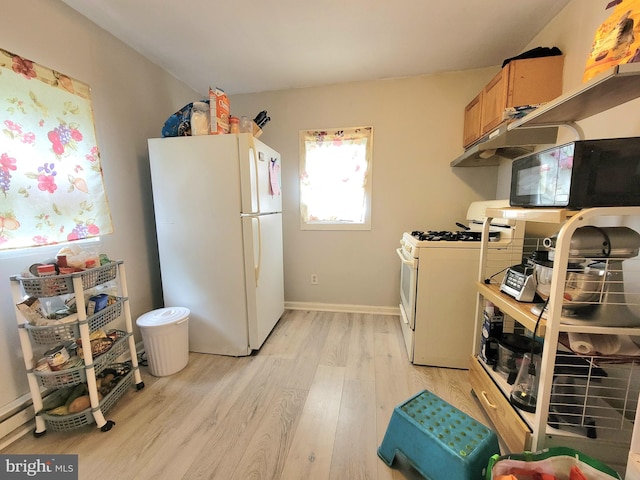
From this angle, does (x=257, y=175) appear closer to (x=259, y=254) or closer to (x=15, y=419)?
(x=259, y=254)

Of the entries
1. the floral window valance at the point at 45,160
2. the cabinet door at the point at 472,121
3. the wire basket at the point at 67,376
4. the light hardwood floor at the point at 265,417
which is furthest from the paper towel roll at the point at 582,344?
the floral window valance at the point at 45,160

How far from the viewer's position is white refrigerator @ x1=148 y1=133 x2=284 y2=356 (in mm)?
1875

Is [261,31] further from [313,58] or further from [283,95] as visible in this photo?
[283,95]

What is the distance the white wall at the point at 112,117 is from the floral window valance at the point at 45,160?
0.09m

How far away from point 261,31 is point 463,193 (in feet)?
7.43

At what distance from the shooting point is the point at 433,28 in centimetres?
182

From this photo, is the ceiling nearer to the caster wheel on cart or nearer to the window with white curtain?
the window with white curtain

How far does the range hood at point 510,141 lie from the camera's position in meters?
1.65

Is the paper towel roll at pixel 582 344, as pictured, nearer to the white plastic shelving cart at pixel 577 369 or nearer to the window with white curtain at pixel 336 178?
the white plastic shelving cart at pixel 577 369

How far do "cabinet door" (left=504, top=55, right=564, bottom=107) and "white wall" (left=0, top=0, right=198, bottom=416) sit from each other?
2.77m

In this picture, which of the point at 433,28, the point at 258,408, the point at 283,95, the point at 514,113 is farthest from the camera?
the point at 283,95

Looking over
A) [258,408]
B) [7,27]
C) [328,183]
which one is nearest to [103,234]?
[7,27]

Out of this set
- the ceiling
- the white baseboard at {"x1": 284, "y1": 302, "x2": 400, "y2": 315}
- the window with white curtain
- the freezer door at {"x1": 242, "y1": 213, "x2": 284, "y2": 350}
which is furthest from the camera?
the white baseboard at {"x1": 284, "y1": 302, "x2": 400, "y2": 315}

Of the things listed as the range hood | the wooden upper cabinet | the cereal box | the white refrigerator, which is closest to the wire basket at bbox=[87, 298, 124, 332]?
the white refrigerator
